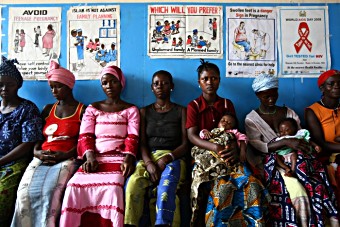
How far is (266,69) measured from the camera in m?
3.54

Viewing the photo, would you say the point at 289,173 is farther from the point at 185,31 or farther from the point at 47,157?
the point at 47,157

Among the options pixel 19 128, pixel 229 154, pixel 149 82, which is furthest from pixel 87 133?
pixel 229 154

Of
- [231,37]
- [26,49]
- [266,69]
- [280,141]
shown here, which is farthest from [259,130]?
[26,49]

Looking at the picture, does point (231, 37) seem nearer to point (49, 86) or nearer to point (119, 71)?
point (119, 71)

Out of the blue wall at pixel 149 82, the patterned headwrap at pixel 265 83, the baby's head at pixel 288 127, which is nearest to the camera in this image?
the baby's head at pixel 288 127

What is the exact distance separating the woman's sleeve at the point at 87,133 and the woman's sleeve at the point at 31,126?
1.26 ft

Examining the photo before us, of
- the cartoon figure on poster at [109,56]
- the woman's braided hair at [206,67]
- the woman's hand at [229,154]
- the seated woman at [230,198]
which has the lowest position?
the seated woman at [230,198]

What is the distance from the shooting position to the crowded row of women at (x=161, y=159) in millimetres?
2502

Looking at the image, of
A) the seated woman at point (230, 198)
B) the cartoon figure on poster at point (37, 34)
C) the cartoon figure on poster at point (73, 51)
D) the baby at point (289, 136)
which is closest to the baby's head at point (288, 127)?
the baby at point (289, 136)

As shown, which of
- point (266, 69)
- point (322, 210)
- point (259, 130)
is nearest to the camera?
point (322, 210)

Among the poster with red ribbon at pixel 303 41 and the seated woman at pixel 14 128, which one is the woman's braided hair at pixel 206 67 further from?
the seated woman at pixel 14 128

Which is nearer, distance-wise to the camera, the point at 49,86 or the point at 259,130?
the point at 259,130

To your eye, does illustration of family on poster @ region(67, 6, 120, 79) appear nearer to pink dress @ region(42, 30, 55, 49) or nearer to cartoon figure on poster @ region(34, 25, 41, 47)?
pink dress @ region(42, 30, 55, 49)

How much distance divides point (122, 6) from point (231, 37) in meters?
1.18
